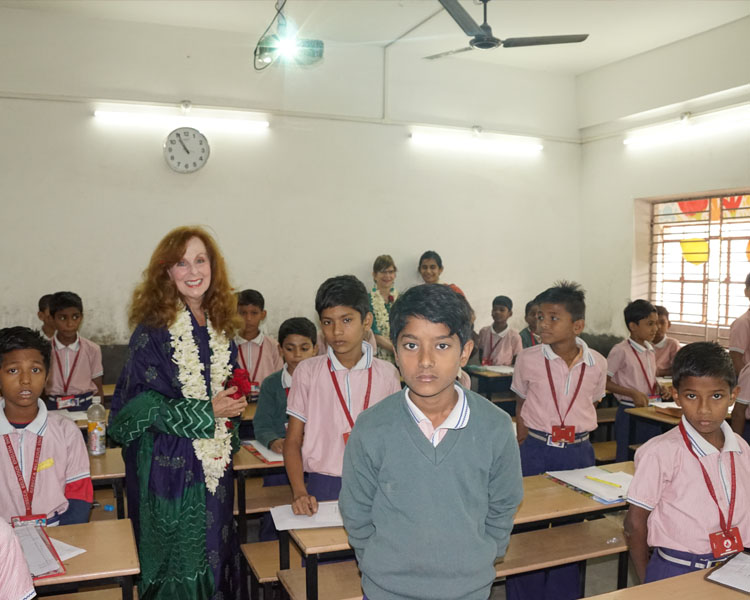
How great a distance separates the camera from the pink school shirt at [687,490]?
2145mm

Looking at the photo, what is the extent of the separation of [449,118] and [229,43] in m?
2.63

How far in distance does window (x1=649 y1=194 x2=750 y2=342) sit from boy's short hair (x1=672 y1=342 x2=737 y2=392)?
192 inches

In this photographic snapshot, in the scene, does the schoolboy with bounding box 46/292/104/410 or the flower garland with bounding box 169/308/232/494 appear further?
the schoolboy with bounding box 46/292/104/410

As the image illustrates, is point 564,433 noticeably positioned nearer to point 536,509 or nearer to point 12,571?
point 536,509

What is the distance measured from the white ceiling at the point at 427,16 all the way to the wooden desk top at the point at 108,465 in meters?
4.22

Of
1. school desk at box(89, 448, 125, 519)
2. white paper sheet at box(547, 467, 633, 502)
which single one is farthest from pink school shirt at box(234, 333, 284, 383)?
white paper sheet at box(547, 467, 633, 502)

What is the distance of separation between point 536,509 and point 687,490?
1.96 feet

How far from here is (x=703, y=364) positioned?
227 cm

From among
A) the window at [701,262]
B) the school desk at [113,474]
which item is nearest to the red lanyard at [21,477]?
the school desk at [113,474]

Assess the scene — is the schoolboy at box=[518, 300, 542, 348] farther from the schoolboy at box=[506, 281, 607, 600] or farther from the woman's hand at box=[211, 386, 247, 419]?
the woman's hand at box=[211, 386, 247, 419]

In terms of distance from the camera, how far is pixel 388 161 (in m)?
7.32

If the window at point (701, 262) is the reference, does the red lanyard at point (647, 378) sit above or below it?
below

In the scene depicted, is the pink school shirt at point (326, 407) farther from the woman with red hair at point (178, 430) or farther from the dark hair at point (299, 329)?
the dark hair at point (299, 329)

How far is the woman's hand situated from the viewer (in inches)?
95.3
